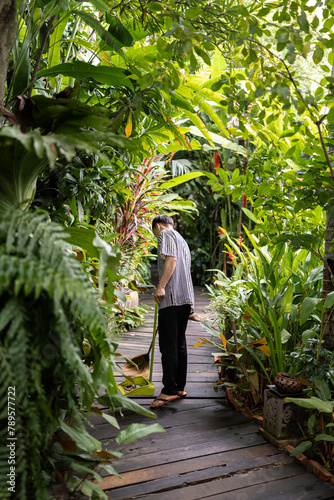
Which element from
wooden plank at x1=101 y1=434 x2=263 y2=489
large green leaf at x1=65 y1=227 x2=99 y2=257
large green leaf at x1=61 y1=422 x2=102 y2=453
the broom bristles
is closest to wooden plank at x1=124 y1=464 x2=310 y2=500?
wooden plank at x1=101 y1=434 x2=263 y2=489

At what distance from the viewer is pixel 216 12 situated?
146 centimetres

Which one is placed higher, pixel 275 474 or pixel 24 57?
pixel 24 57

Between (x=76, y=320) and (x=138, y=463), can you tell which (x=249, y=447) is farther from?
(x=76, y=320)

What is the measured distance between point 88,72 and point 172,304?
4.79ft

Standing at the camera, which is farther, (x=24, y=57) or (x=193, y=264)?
(x=193, y=264)

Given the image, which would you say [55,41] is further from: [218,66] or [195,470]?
[195,470]

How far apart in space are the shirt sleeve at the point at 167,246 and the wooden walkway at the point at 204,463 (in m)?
0.89

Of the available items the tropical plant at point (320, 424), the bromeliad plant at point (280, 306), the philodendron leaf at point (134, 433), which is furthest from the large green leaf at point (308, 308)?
the philodendron leaf at point (134, 433)

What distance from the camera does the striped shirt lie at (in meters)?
2.44

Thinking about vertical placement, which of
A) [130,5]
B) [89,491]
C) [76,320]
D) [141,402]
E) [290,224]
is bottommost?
[141,402]

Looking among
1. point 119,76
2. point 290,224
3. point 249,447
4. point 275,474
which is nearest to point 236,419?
point 249,447

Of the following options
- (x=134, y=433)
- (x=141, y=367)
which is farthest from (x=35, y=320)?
(x=141, y=367)

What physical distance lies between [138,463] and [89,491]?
0.63m

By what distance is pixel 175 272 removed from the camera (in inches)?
98.0
